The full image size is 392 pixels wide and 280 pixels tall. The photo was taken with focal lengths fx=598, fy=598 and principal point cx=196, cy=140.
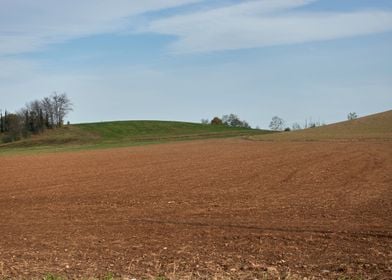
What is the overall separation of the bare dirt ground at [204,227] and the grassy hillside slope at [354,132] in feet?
151

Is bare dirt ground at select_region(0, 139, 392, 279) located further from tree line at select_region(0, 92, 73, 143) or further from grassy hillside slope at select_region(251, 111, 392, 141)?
tree line at select_region(0, 92, 73, 143)

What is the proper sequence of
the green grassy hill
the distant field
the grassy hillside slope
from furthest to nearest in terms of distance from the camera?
the green grassy hill < the grassy hillside slope < the distant field

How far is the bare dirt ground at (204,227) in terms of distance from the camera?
9.36 meters

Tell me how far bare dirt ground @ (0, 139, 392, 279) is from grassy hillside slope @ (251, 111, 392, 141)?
46.0 m

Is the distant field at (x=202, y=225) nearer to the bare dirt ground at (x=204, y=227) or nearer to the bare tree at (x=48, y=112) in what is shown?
the bare dirt ground at (x=204, y=227)

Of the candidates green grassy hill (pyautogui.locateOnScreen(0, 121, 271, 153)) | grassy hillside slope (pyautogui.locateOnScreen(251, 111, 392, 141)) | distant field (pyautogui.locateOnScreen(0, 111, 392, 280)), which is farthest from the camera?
green grassy hill (pyautogui.locateOnScreen(0, 121, 271, 153))

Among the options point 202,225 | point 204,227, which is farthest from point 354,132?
point 204,227

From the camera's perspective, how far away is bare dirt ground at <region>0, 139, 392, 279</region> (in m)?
9.36

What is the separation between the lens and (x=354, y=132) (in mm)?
79500

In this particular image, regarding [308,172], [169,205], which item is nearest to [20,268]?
[169,205]

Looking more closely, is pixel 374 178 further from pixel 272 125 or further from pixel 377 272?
pixel 272 125

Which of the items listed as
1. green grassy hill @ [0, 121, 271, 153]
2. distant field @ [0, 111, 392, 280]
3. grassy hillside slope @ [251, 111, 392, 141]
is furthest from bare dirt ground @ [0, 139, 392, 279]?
green grassy hill @ [0, 121, 271, 153]

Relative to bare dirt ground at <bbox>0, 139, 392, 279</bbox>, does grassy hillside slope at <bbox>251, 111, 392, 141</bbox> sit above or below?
above

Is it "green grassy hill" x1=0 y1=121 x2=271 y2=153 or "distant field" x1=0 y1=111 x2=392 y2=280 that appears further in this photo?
"green grassy hill" x1=0 y1=121 x2=271 y2=153
